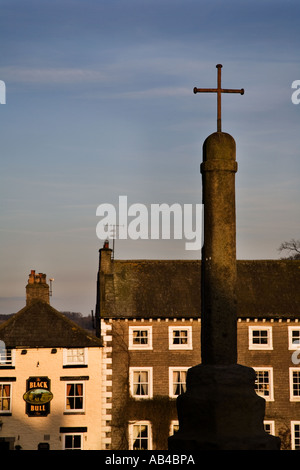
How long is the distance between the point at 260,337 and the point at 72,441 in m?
10.7

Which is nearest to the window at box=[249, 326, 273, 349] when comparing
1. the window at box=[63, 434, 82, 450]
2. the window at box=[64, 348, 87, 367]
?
the window at box=[64, 348, 87, 367]

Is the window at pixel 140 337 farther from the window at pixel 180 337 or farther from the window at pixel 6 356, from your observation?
the window at pixel 6 356

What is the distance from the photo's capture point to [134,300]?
114ft

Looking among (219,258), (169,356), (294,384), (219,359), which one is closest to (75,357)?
(169,356)

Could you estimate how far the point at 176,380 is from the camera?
33.7 metres

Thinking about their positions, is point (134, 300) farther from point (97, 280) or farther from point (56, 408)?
point (56, 408)

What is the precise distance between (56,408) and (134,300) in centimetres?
660

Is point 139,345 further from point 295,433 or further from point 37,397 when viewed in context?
point 295,433

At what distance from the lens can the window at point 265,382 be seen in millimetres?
33469

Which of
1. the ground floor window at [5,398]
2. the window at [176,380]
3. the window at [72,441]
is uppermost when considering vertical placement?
the window at [176,380]

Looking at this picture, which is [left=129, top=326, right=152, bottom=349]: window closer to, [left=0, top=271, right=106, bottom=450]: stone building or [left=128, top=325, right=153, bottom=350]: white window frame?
[left=128, top=325, right=153, bottom=350]: white window frame

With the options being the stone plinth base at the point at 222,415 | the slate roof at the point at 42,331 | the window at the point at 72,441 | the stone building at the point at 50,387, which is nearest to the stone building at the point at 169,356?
the stone building at the point at 50,387
